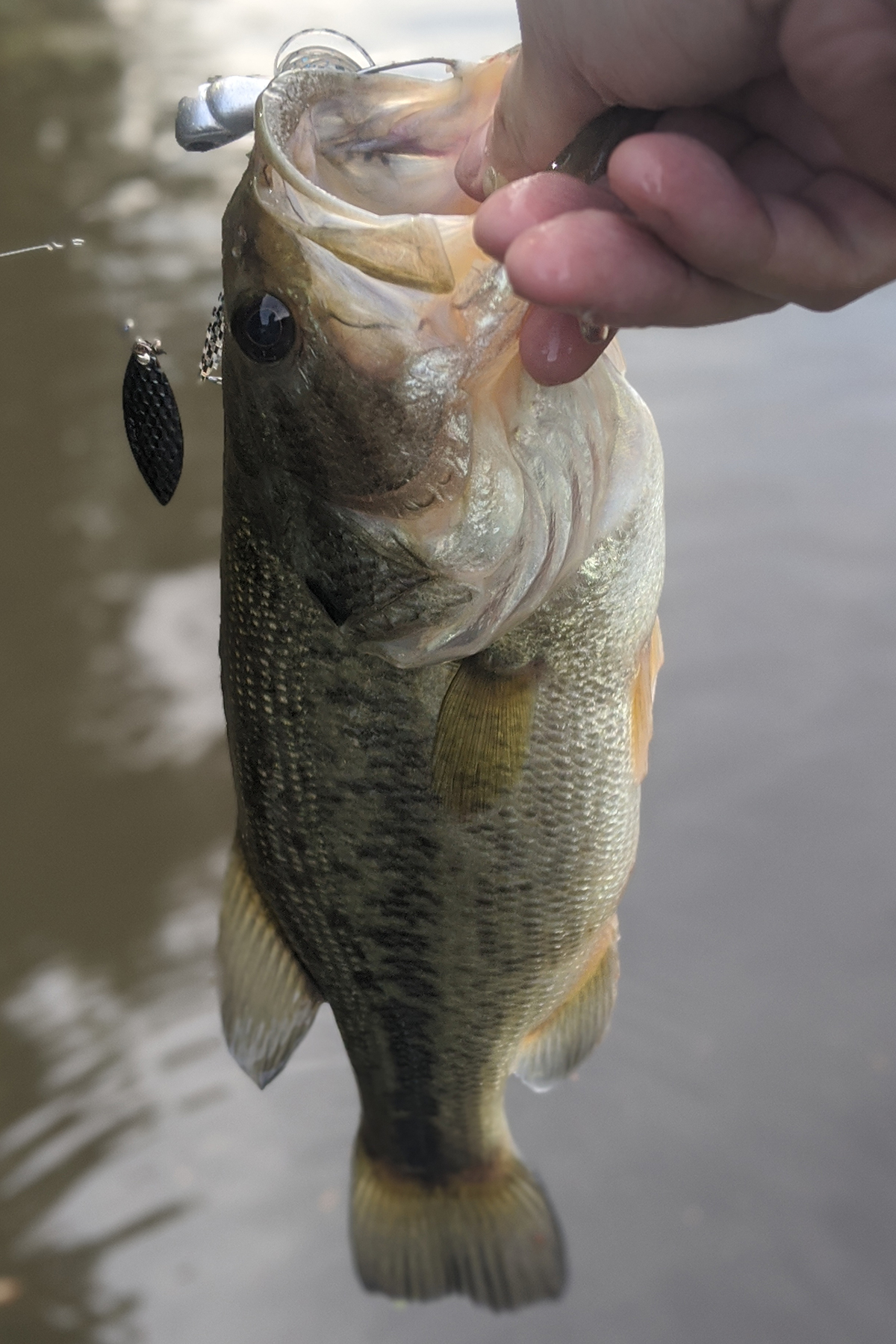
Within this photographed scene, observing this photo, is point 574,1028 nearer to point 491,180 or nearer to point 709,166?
point 491,180

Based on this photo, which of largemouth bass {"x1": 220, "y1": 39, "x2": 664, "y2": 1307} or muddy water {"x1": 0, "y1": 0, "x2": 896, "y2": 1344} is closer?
largemouth bass {"x1": 220, "y1": 39, "x2": 664, "y2": 1307}

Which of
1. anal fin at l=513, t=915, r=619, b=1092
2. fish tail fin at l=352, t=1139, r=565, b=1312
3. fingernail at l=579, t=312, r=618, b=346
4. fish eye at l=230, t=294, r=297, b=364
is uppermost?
fish eye at l=230, t=294, r=297, b=364

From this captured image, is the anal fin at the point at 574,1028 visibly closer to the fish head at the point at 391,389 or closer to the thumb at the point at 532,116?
the fish head at the point at 391,389

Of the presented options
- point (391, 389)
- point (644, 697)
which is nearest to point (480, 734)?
point (644, 697)

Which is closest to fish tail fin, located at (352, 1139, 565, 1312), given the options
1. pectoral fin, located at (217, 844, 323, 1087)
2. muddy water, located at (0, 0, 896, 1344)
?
pectoral fin, located at (217, 844, 323, 1087)

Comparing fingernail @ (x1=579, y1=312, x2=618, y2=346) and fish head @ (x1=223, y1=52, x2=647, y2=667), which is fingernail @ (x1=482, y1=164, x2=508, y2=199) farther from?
fingernail @ (x1=579, y1=312, x2=618, y2=346)
